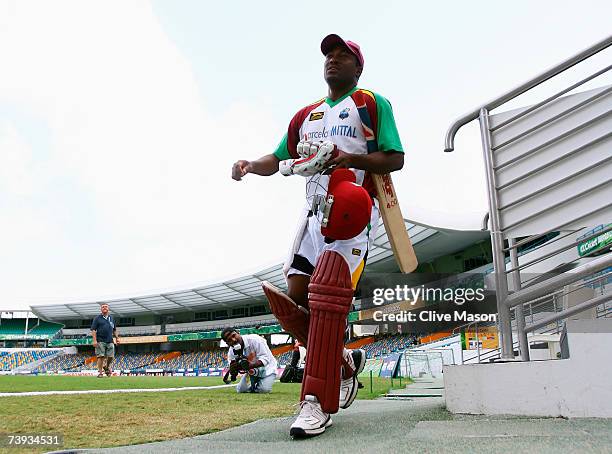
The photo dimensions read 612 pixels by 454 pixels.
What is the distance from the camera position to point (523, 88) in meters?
2.59

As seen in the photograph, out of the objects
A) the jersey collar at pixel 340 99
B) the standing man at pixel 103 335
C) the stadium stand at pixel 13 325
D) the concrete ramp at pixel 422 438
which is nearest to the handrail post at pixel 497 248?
the concrete ramp at pixel 422 438

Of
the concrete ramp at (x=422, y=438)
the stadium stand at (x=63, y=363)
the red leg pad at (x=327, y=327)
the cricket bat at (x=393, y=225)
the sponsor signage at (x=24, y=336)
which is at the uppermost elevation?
the sponsor signage at (x=24, y=336)

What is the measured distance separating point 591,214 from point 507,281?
500 millimetres

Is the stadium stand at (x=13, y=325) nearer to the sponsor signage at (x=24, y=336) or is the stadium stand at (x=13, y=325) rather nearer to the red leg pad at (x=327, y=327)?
the sponsor signage at (x=24, y=336)

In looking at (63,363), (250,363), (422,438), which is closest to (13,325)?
(63,363)

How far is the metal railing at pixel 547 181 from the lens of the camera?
2.35 metres

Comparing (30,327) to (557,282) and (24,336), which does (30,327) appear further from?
(557,282)

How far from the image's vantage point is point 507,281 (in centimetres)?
257

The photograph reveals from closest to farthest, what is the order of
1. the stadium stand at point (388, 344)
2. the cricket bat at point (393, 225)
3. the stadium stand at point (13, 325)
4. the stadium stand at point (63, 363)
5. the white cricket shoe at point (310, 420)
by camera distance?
the white cricket shoe at point (310, 420), the cricket bat at point (393, 225), the stadium stand at point (388, 344), the stadium stand at point (63, 363), the stadium stand at point (13, 325)

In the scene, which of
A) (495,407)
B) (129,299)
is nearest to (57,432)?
(495,407)

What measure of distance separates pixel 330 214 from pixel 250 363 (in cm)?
480

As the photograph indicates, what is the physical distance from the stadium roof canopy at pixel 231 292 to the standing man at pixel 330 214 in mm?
23000

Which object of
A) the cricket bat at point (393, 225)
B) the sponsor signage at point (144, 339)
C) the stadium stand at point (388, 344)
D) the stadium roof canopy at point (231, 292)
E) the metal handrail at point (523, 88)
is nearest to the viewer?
the cricket bat at point (393, 225)

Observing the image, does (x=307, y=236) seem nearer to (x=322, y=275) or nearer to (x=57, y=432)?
(x=322, y=275)
